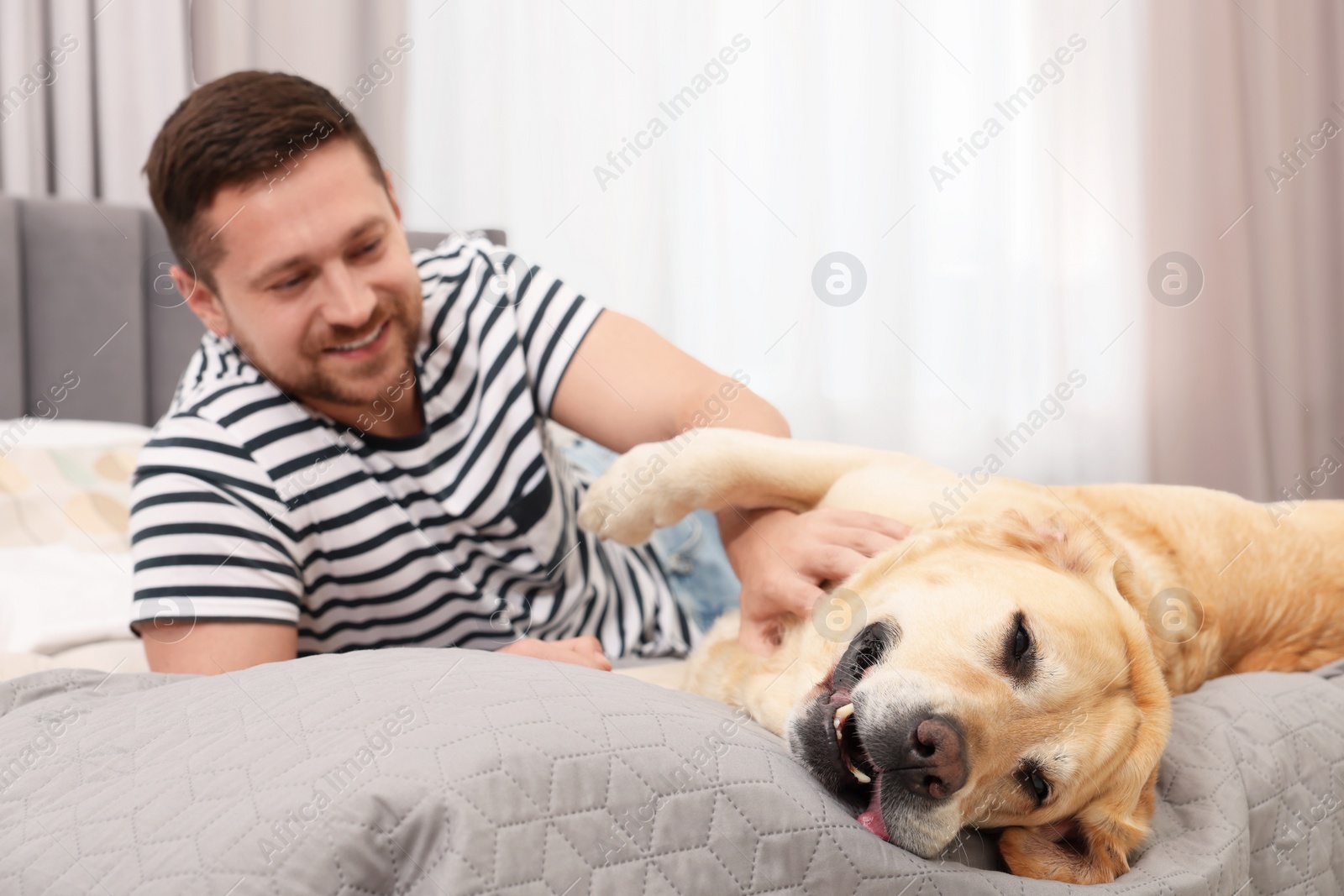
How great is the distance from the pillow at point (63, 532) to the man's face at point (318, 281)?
0.59m

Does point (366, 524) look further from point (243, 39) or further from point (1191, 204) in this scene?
point (1191, 204)

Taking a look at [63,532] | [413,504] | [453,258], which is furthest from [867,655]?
[63,532]

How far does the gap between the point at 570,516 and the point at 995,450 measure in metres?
2.60

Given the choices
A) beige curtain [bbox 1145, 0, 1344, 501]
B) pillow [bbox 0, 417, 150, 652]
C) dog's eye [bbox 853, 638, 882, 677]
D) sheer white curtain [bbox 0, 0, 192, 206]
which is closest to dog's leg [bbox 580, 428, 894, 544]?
dog's eye [bbox 853, 638, 882, 677]

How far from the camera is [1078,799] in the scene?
913 millimetres

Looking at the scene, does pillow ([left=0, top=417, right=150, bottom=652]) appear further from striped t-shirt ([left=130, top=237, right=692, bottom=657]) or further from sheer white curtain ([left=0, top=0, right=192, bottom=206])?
sheer white curtain ([left=0, top=0, right=192, bottom=206])

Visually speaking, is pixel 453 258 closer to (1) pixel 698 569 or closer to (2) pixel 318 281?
(2) pixel 318 281

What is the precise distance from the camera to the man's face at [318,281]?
1328 mm

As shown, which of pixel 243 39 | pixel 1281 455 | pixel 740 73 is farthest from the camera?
pixel 1281 455

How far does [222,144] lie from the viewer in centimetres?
132

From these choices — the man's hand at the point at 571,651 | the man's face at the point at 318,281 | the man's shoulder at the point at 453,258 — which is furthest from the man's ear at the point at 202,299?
the man's hand at the point at 571,651

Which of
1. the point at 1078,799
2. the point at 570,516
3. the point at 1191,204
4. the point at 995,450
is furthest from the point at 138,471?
the point at 1191,204

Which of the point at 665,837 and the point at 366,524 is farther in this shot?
the point at 366,524

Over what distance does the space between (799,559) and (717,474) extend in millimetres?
198
